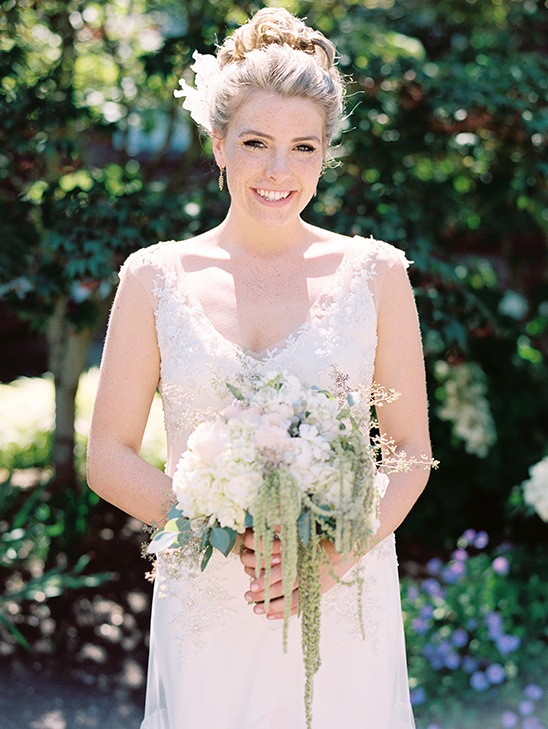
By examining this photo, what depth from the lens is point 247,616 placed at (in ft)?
6.91

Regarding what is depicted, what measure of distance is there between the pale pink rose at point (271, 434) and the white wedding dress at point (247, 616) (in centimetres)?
46

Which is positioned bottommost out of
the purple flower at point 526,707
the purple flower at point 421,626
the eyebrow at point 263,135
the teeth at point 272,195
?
the purple flower at point 526,707

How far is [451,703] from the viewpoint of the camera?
139 inches

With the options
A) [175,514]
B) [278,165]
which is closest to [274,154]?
[278,165]

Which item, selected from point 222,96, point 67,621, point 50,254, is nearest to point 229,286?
point 222,96

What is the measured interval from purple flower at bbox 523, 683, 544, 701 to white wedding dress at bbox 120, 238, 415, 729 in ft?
4.91

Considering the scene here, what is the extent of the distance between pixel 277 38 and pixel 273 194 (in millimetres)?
429

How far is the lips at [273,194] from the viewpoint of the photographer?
2025mm

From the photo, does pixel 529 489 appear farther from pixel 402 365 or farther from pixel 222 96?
pixel 222 96

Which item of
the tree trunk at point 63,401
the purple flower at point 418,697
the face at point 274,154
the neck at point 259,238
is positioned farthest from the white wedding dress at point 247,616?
the tree trunk at point 63,401

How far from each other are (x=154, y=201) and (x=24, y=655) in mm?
2470

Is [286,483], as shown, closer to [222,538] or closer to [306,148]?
[222,538]

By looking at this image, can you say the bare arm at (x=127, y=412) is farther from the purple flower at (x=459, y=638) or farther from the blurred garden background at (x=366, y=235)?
the purple flower at (x=459, y=638)

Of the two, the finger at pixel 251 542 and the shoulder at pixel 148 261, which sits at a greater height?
the shoulder at pixel 148 261
